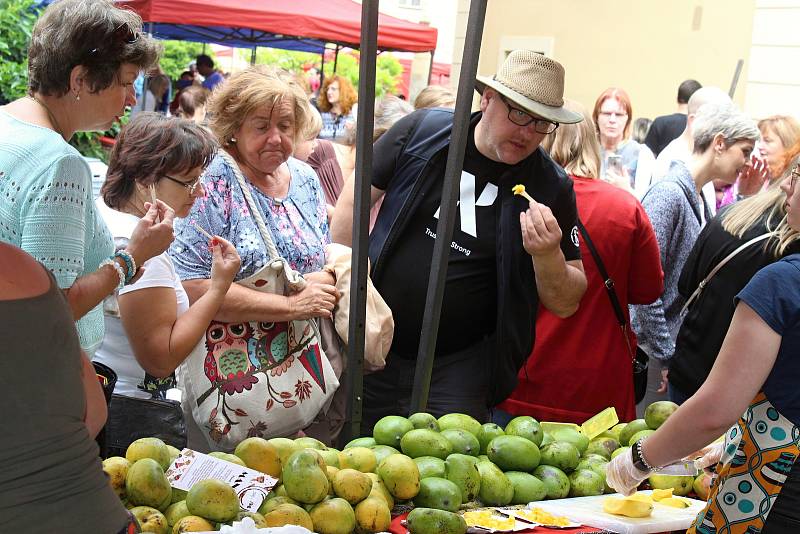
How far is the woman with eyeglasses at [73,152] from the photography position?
6.98ft

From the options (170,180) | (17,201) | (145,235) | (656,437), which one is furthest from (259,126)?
(656,437)

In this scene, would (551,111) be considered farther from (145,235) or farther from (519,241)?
(145,235)

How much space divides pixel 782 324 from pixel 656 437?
38cm

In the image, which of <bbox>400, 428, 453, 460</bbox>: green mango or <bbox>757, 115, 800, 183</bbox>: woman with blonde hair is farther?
<bbox>757, 115, 800, 183</bbox>: woman with blonde hair

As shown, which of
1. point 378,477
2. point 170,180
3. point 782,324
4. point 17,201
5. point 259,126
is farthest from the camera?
point 259,126

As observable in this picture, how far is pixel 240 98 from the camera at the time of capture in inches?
122

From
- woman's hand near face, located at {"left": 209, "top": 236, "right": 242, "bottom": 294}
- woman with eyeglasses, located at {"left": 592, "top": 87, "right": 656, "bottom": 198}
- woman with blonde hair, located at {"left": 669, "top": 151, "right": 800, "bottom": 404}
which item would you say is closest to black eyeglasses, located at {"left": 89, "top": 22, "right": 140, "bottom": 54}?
woman's hand near face, located at {"left": 209, "top": 236, "right": 242, "bottom": 294}

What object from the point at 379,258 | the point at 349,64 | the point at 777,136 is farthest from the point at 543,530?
the point at 349,64

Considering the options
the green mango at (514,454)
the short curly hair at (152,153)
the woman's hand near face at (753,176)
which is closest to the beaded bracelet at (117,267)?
the short curly hair at (152,153)

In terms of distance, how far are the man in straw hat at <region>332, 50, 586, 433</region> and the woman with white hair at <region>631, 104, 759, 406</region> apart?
1.20 m

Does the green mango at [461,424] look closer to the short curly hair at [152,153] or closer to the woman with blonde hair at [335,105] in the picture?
the short curly hair at [152,153]

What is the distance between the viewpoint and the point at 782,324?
77.0 inches

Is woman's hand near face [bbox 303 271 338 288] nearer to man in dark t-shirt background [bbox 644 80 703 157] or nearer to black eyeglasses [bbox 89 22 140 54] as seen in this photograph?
black eyeglasses [bbox 89 22 140 54]

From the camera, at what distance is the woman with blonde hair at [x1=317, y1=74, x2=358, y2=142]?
840 cm
